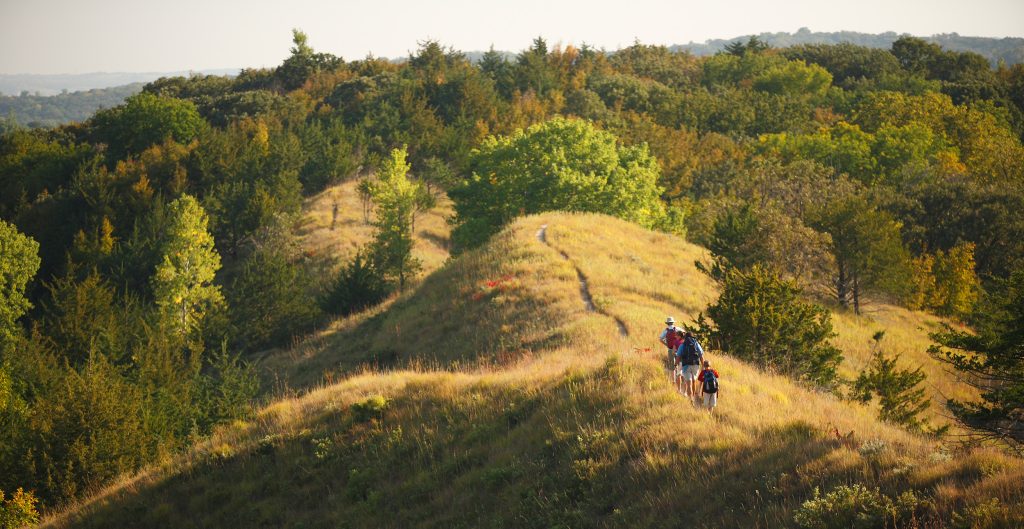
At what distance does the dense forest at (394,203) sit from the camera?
2880cm

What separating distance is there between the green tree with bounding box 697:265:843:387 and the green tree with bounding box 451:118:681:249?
3363cm

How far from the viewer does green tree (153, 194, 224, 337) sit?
4850 cm

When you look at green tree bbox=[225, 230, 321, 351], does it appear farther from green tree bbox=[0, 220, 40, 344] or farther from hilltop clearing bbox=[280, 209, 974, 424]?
green tree bbox=[0, 220, 40, 344]

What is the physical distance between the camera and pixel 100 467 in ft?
73.2

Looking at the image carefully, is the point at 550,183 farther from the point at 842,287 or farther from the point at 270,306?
the point at 270,306

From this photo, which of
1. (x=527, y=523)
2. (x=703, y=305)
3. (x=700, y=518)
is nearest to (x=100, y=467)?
(x=527, y=523)

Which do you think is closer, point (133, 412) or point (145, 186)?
point (133, 412)

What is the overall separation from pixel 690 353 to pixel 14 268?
179 feet

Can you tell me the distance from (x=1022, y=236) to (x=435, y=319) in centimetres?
5441

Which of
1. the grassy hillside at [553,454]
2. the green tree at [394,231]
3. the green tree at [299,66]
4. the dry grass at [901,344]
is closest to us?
the grassy hillside at [553,454]

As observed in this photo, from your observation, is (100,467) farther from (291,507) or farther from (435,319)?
(435,319)

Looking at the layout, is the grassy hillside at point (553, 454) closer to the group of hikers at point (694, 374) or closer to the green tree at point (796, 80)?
the group of hikers at point (694, 374)

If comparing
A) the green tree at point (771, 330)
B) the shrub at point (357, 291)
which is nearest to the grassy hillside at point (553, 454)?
the green tree at point (771, 330)

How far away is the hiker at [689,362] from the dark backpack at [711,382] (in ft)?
3.65
